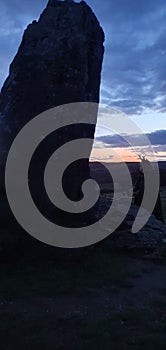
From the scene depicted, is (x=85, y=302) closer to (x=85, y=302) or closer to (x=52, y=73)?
(x=85, y=302)

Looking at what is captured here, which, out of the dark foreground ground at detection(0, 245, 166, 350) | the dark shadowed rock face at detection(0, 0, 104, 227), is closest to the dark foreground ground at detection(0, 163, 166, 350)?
the dark foreground ground at detection(0, 245, 166, 350)

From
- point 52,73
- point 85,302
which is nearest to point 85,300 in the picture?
point 85,302

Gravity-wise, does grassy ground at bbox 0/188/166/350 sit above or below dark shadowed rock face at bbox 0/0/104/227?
below

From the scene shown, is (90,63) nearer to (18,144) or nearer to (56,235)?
(18,144)

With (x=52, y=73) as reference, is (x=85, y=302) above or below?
below

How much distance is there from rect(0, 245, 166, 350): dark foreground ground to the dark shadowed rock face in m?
3.08

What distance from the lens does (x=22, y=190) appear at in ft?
41.8

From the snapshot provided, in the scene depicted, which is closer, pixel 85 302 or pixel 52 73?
pixel 85 302

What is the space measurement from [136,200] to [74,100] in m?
8.70

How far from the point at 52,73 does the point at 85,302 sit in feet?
25.8

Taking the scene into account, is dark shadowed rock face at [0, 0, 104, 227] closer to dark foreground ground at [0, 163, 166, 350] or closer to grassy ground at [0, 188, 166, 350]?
dark foreground ground at [0, 163, 166, 350]

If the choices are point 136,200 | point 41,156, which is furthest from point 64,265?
point 136,200

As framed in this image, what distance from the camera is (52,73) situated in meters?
13.9

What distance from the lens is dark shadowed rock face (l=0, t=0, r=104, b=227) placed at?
1341 cm
